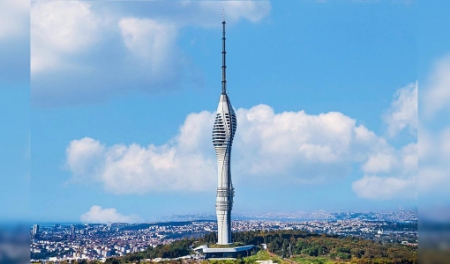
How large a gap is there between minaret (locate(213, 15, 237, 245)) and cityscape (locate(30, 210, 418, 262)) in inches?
80.6

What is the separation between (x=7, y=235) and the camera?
465cm

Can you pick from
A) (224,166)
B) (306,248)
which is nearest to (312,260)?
(306,248)

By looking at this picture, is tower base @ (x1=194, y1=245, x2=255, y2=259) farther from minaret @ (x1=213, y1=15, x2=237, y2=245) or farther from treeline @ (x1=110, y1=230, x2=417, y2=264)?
minaret @ (x1=213, y1=15, x2=237, y2=245)

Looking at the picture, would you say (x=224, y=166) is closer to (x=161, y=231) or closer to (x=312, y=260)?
(x=312, y=260)

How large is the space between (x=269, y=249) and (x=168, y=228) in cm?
1033

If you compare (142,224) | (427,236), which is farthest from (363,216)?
(427,236)

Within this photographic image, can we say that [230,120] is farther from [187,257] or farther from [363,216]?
[363,216]

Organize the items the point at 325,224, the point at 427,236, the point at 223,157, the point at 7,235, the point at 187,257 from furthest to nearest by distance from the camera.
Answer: the point at 325,224 → the point at 223,157 → the point at 187,257 → the point at 7,235 → the point at 427,236

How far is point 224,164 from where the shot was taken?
22594 mm

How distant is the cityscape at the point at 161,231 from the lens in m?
21.4

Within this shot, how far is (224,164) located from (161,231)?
27.9 ft

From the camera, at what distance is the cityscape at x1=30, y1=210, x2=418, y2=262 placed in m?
21.4

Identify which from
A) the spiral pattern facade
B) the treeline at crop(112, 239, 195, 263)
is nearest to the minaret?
the spiral pattern facade

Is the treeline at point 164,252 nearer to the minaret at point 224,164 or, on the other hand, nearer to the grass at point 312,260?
the minaret at point 224,164
